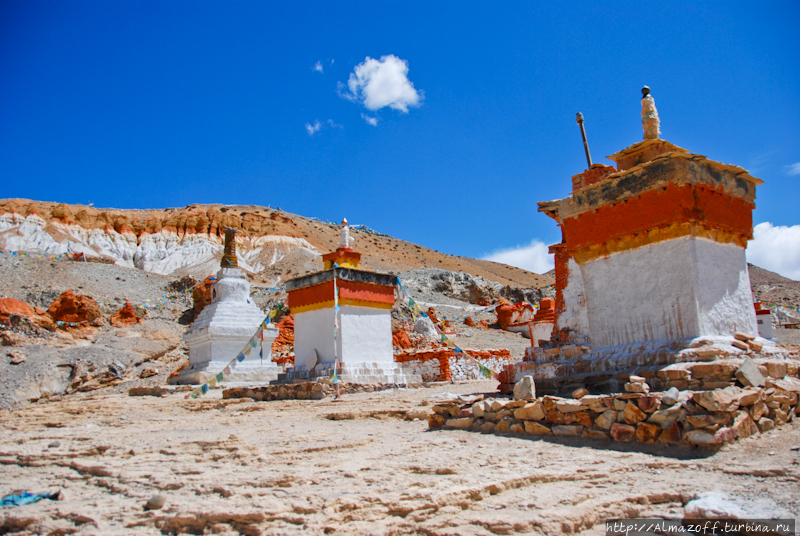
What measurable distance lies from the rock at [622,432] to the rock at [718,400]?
602mm

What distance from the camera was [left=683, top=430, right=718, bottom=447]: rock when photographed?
420 centimetres

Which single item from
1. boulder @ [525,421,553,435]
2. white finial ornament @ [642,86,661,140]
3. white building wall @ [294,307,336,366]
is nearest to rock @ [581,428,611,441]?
boulder @ [525,421,553,435]

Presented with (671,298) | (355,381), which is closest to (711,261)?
(671,298)

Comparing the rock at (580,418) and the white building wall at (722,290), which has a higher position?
the white building wall at (722,290)

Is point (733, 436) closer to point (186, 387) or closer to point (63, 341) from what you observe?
point (186, 387)

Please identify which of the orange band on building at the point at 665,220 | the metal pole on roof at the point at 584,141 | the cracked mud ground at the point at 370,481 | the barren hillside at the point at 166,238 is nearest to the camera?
the cracked mud ground at the point at 370,481

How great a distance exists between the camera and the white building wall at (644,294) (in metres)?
6.09

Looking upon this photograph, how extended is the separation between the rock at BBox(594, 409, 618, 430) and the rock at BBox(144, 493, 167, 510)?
370 cm

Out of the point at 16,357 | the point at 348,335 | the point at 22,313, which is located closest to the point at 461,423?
the point at 348,335

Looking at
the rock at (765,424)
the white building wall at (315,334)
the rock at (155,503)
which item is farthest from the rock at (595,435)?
the white building wall at (315,334)

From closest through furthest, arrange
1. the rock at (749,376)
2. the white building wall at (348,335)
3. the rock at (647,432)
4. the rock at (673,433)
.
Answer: the rock at (673,433) → the rock at (647,432) → the rock at (749,376) → the white building wall at (348,335)

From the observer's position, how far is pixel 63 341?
21250 mm

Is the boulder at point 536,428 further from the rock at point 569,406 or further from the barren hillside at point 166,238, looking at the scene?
the barren hillside at point 166,238

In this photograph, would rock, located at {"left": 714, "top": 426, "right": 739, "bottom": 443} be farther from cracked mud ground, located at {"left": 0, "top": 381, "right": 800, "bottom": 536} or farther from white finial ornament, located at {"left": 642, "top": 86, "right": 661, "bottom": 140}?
white finial ornament, located at {"left": 642, "top": 86, "right": 661, "bottom": 140}
